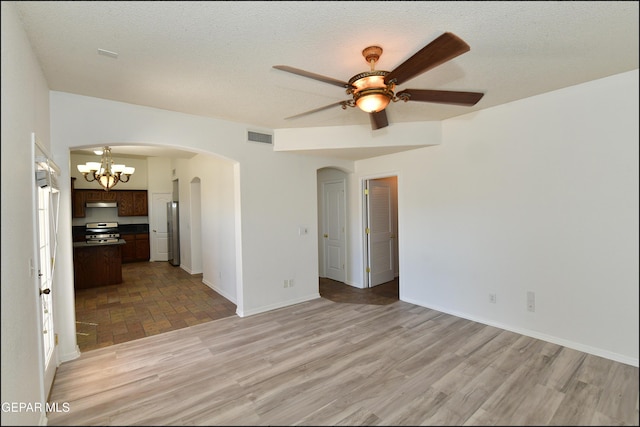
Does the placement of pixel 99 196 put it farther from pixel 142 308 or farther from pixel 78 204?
pixel 142 308

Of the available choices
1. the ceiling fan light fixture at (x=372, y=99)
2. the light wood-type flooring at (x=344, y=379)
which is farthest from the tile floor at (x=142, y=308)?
the ceiling fan light fixture at (x=372, y=99)

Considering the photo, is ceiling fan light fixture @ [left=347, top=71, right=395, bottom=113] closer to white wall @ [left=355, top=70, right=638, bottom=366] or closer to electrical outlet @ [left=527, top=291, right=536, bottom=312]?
white wall @ [left=355, top=70, right=638, bottom=366]

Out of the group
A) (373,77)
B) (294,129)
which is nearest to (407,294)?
(294,129)

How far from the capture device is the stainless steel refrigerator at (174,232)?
24.5 ft

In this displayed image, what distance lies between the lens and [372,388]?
2320 mm

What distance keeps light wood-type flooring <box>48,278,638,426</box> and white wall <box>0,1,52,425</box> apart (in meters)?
0.57

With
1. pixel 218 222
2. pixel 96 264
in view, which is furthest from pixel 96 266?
pixel 218 222

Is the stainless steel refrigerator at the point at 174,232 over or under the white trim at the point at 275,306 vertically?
over

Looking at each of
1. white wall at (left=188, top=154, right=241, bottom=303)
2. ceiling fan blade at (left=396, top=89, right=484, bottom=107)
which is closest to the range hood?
white wall at (left=188, top=154, right=241, bottom=303)

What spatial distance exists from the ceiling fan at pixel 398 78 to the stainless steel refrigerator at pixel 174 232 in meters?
6.51

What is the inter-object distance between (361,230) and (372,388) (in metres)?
3.15

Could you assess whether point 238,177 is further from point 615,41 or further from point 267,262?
point 615,41

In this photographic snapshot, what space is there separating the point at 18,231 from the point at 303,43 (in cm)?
218

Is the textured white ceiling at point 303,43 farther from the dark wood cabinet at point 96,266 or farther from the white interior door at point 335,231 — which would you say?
the dark wood cabinet at point 96,266
